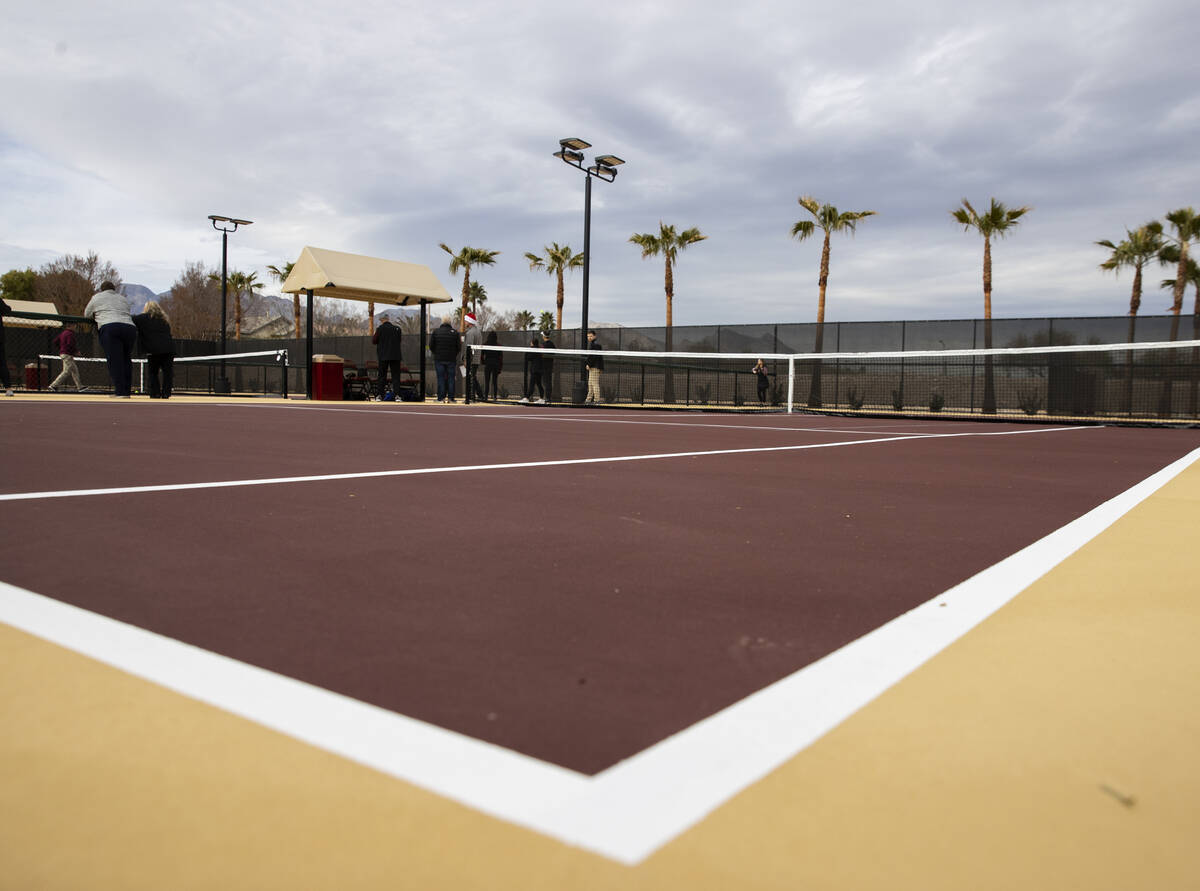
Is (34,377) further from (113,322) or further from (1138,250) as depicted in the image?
(1138,250)

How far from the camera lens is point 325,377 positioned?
18.7m

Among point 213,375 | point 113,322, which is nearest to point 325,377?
point 113,322

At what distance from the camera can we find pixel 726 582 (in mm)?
2160

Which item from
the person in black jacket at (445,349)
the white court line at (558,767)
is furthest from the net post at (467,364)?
the white court line at (558,767)

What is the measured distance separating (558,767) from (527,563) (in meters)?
1.23

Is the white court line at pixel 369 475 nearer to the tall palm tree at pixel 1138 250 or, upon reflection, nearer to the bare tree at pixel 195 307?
the tall palm tree at pixel 1138 250

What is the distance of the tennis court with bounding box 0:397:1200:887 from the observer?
95cm

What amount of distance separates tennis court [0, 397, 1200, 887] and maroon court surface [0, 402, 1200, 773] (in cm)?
1

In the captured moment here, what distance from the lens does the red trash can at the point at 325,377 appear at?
18.6 metres

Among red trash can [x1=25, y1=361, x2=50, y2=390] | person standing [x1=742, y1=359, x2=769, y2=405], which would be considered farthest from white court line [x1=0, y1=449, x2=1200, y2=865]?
person standing [x1=742, y1=359, x2=769, y2=405]

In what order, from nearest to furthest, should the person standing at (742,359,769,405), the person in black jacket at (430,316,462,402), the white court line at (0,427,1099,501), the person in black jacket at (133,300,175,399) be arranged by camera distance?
the white court line at (0,427,1099,501) < the person in black jacket at (133,300,175,399) < the person in black jacket at (430,316,462,402) < the person standing at (742,359,769,405)

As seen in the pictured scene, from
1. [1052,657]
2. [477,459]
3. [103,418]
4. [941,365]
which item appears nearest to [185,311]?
[941,365]

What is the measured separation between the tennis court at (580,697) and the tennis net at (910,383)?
668 inches

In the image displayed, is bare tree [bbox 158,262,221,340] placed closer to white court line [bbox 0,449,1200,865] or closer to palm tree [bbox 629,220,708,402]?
palm tree [bbox 629,220,708,402]
